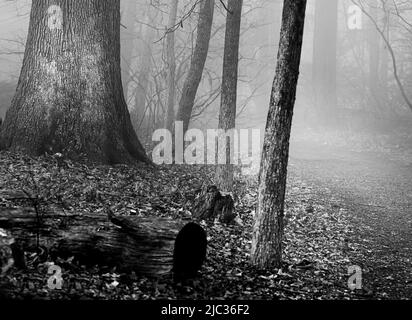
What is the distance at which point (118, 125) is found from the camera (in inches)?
442

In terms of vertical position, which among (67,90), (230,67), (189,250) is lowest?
(189,250)

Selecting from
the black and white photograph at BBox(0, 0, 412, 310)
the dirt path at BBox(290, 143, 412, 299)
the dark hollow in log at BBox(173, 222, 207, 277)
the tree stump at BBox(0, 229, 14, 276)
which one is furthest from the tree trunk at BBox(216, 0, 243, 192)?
the tree stump at BBox(0, 229, 14, 276)

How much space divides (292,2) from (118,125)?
5.56 meters

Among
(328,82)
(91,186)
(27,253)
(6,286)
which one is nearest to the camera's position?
(6,286)

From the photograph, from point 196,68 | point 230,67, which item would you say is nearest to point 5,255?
point 230,67

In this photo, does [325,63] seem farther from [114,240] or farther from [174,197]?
[114,240]

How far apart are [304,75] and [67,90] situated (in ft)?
93.0

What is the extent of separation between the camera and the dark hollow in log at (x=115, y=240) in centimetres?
602

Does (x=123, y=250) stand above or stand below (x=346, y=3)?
below

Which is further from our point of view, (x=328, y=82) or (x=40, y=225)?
(x=328, y=82)

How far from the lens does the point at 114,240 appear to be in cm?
617

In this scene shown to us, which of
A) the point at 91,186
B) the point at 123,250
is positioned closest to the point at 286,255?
the point at 123,250
